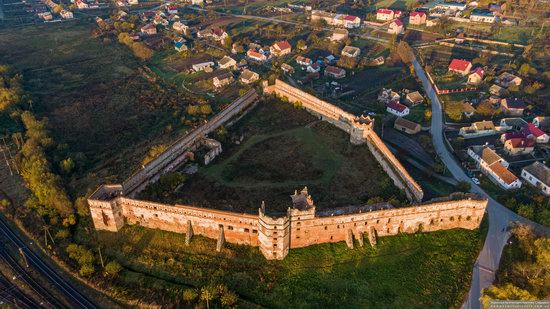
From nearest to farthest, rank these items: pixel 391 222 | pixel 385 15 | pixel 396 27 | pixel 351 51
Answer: pixel 391 222
pixel 351 51
pixel 396 27
pixel 385 15

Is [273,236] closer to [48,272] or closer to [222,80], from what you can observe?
[48,272]

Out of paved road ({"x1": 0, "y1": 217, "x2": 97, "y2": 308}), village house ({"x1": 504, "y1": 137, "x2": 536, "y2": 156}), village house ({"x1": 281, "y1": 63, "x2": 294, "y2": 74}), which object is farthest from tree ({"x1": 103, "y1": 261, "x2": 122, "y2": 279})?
village house ({"x1": 281, "y1": 63, "x2": 294, "y2": 74})

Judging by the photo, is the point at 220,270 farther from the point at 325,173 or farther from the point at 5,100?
the point at 5,100

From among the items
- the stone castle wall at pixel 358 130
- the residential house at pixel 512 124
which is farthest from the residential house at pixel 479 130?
the stone castle wall at pixel 358 130

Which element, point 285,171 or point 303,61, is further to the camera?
point 303,61

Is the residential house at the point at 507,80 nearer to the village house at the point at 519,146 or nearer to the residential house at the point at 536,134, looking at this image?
the residential house at the point at 536,134

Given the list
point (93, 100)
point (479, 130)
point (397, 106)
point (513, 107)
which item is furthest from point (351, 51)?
point (93, 100)

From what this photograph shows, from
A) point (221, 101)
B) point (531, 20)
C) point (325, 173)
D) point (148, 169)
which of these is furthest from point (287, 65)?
point (531, 20)
